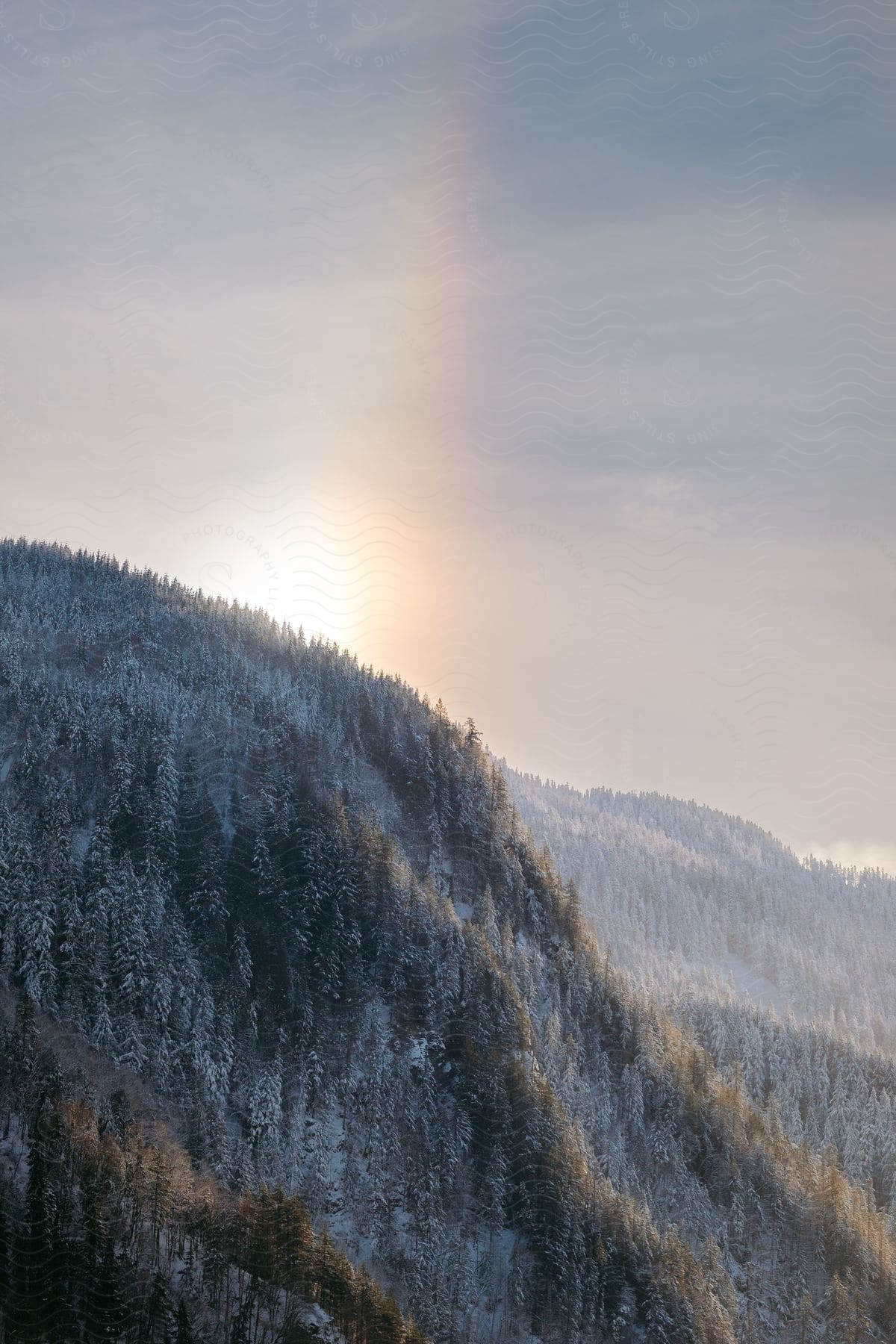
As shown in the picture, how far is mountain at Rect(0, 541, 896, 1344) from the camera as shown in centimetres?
14650

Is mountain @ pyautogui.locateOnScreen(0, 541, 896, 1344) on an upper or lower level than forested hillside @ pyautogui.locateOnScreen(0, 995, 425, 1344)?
upper

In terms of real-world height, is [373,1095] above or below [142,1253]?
above

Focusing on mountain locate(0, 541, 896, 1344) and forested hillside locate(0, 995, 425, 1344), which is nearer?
forested hillside locate(0, 995, 425, 1344)

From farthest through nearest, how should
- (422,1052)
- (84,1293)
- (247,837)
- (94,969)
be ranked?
(247,837) → (422,1052) → (94,969) → (84,1293)

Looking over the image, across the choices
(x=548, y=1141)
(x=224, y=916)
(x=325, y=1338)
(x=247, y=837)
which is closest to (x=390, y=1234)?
(x=548, y=1141)

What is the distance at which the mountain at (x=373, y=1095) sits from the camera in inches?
5768

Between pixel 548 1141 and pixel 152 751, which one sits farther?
pixel 152 751

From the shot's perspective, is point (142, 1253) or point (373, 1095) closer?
point (142, 1253)

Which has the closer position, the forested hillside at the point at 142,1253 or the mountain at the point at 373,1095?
the forested hillside at the point at 142,1253

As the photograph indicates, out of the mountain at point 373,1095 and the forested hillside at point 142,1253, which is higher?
the mountain at point 373,1095

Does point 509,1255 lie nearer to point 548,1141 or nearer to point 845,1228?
point 548,1141

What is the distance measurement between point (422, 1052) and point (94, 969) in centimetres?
4198

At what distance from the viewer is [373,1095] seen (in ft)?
536

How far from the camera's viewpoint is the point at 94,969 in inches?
6132
